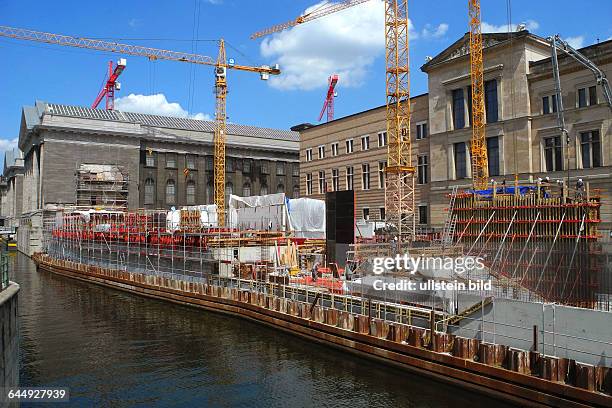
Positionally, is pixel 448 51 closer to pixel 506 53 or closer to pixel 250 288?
pixel 506 53

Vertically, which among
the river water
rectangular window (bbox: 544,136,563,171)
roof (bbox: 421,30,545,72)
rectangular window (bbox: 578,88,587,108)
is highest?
roof (bbox: 421,30,545,72)

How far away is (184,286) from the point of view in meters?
37.5

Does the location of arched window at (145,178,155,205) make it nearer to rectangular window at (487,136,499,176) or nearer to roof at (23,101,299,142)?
roof at (23,101,299,142)

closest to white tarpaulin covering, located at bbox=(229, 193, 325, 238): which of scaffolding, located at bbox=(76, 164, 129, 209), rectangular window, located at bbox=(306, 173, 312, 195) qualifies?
rectangular window, located at bbox=(306, 173, 312, 195)

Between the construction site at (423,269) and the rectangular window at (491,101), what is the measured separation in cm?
112

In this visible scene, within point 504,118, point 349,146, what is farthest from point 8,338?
point 349,146

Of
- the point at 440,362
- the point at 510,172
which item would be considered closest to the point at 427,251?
the point at 440,362

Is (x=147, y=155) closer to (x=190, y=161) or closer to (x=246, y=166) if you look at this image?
(x=190, y=161)

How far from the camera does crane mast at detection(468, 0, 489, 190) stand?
51344mm

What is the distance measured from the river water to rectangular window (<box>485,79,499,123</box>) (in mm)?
35576

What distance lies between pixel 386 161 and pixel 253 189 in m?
47.1

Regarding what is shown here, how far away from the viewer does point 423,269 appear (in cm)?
2183

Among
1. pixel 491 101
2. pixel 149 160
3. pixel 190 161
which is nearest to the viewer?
pixel 491 101

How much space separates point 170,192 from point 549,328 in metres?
88.1
